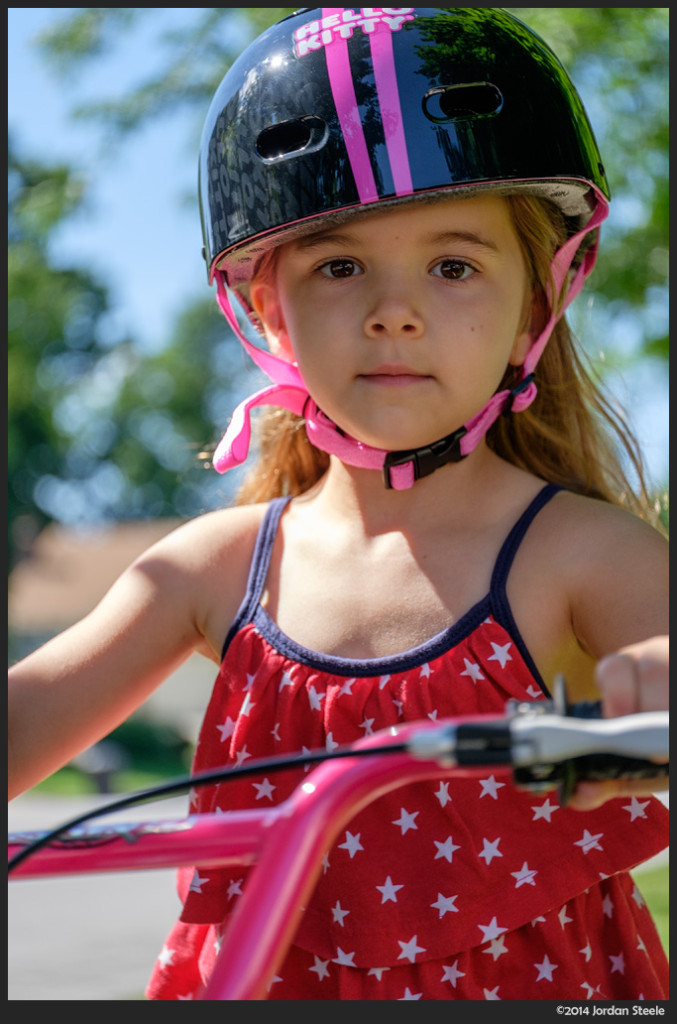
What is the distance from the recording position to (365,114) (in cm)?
236

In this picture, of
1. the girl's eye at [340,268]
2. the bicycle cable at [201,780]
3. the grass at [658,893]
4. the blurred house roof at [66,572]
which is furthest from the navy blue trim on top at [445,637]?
the blurred house roof at [66,572]

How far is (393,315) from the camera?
2244mm

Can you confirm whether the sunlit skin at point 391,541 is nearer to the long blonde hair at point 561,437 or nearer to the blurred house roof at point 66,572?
the long blonde hair at point 561,437

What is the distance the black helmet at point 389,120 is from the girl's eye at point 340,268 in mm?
90

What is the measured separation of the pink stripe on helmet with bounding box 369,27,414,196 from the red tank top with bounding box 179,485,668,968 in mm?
731

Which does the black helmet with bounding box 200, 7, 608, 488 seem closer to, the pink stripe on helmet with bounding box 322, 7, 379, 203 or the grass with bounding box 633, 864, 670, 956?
the pink stripe on helmet with bounding box 322, 7, 379, 203

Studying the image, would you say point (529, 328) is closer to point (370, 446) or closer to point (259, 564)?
point (370, 446)

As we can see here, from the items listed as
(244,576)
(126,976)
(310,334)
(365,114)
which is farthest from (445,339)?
(126,976)

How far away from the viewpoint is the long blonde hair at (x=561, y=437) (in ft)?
8.84

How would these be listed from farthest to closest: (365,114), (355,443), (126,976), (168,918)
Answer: (168,918) → (126,976) → (355,443) → (365,114)

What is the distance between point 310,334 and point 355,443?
0.89 ft

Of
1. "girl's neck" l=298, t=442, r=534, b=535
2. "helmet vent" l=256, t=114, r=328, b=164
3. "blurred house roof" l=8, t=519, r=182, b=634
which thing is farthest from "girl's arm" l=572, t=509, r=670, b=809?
"blurred house roof" l=8, t=519, r=182, b=634

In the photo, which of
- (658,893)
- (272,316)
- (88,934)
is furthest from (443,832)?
(658,893)

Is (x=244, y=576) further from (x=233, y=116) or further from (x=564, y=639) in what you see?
(x=233, y=116)
